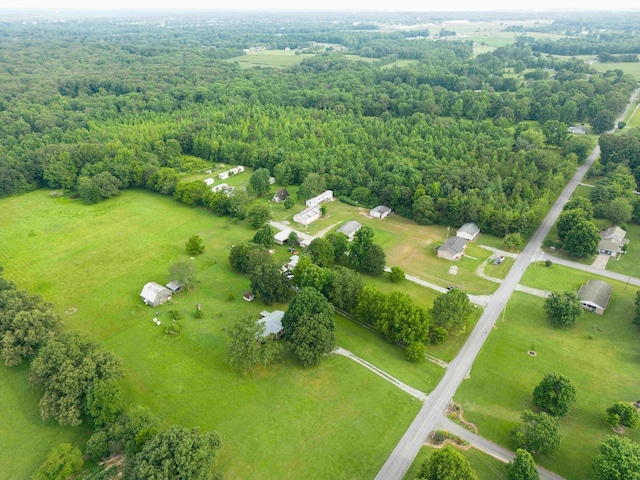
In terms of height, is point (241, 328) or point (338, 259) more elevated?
point (241, 328)

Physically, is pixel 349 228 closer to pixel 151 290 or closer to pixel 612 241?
pixel 151 290

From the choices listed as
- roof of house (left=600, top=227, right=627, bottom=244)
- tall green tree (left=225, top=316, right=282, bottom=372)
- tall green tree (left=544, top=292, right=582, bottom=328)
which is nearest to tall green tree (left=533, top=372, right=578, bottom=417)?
tall green tree (left=544, top=292, right=582, bottom=328)

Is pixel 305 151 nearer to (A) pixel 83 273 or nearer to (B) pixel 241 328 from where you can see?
(A) pixel 83 273

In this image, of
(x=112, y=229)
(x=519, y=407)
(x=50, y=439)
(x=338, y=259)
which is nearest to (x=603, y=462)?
(x=519, y=407)

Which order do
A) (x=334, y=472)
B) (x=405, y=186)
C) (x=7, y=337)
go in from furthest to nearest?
(x=405, y=186)
(x=7, y=337)
(x=334, y=472)

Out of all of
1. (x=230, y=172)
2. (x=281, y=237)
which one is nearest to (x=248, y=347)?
(x=281, y=237)

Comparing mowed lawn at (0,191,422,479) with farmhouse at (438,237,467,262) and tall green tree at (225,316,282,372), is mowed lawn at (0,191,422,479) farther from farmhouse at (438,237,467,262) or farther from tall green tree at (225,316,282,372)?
farmhouse at (438,237,467,262)

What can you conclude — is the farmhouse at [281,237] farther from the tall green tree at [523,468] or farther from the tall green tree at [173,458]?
the tall green tree at [523,468]
